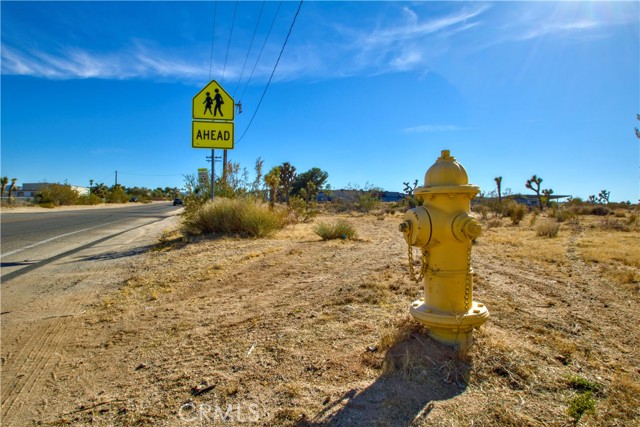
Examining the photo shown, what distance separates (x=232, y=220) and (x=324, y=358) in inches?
295

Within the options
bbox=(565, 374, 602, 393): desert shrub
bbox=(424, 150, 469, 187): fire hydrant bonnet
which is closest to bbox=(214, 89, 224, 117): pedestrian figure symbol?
bbox=(424, 150, 469, 187): fire hydrant bonnet

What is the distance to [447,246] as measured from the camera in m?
2.53

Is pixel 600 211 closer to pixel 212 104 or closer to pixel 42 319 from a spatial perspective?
pixel 212 104

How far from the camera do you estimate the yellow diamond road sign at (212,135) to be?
36.6 feet

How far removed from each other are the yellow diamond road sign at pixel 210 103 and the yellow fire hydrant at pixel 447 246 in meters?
9.67

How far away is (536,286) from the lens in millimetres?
4629

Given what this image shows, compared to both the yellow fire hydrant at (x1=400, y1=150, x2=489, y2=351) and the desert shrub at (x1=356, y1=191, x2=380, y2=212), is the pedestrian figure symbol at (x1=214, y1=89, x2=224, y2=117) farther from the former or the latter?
the desert shrub at (x1=356, y1=191, x2=380, y2=212)

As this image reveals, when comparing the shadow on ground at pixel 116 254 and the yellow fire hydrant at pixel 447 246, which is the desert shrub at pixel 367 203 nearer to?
the shadow on ground at pixel 116 254

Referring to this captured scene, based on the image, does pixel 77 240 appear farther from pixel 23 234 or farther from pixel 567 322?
pixel 567 322

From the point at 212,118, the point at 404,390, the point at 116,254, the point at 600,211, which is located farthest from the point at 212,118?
the point at 600,211

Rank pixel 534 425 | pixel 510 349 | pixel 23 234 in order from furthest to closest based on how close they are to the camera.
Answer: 1. pixel 23 234
2. pixel 510 349
3. pixel 534 425

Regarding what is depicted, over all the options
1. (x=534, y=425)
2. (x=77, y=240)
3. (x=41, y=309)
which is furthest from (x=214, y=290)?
(x=77, y=240)

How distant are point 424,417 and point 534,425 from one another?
1.60ft

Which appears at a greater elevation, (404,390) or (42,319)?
(404,390)
